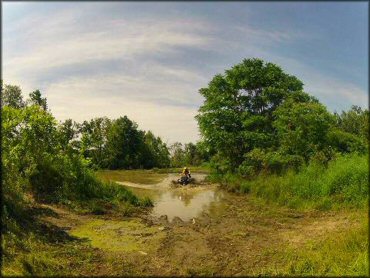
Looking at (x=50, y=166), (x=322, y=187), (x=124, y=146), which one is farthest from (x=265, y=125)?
(x=124, y=146)

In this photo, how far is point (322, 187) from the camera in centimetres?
Answer: 1236

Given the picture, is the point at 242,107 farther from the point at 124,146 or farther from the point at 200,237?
the point at 124,146

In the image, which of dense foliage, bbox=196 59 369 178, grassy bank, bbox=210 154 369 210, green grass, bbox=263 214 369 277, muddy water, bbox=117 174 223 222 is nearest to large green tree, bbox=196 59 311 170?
dense foliage, bbox=196 59 369 178

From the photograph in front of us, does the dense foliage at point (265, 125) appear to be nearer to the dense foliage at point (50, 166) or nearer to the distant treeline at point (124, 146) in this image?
the dense foliage at point (50, 166)

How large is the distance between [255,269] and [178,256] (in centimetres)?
157

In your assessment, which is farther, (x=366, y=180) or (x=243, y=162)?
(x=243, y=162)

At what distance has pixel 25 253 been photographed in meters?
6.64

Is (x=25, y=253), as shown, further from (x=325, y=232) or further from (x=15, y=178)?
(x=325, y=232)

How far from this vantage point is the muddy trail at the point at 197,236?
6.81m

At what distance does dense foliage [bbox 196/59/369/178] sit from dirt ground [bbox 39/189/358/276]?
535 centimetres

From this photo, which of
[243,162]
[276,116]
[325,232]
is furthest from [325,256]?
[276,116]

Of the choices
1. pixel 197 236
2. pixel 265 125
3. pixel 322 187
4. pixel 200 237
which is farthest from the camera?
pixel 265 125

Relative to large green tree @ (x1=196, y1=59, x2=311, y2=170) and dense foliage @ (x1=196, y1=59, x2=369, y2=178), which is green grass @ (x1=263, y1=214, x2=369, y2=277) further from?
large green tree @ (x1=196, y1=59, x2=311, y2=170)

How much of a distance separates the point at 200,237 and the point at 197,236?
13 centimetres
